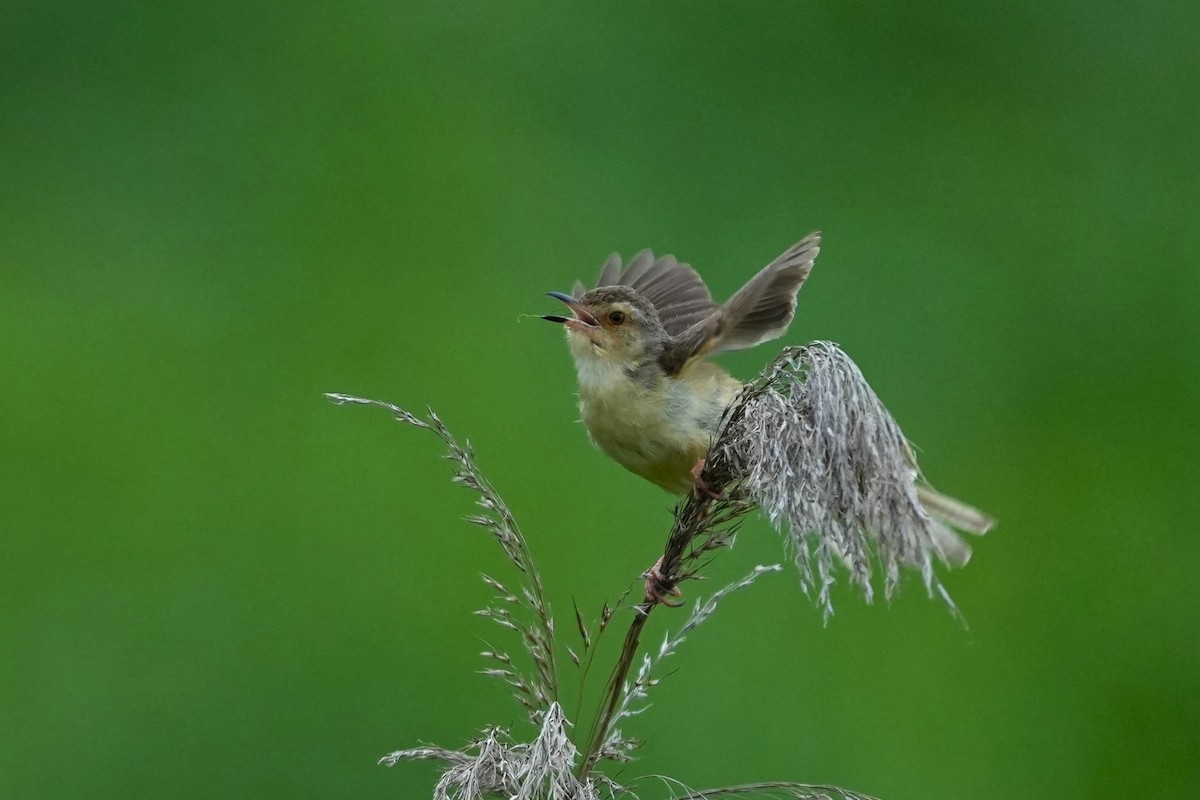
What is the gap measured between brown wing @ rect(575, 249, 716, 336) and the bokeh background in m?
0.48

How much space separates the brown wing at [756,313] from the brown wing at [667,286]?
907 mm

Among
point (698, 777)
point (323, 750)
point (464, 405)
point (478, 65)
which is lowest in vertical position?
point (323, 750)

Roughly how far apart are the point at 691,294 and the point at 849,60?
2802 millimetres

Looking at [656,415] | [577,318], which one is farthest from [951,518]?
[577,318]

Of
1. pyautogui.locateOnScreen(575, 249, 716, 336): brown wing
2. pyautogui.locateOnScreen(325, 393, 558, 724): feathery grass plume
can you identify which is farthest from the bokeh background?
pyautogui.locateOnScreen(325, 393, 558, 724): feathery grass plume

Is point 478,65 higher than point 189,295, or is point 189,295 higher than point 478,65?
point 478,65

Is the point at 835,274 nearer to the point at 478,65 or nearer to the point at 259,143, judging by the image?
the point at 478,65

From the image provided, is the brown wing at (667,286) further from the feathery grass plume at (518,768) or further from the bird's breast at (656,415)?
the feathery grass plume at (518,768)

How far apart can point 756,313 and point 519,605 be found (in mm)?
1466

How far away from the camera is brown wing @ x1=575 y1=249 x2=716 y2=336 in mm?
5332

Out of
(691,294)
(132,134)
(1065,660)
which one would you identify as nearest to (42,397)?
(132,134)

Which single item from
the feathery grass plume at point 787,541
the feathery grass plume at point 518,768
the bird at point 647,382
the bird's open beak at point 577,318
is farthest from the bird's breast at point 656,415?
the feathery grass plume at point 518,768

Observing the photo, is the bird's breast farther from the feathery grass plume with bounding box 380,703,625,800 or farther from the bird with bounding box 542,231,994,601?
the feathery grass plume with bounding box 380,703,625,800

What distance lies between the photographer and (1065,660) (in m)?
6.12
